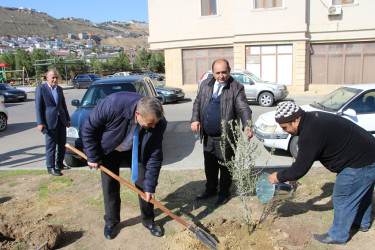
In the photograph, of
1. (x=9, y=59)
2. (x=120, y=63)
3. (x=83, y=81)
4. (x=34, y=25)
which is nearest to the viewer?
(x=83, y=81)

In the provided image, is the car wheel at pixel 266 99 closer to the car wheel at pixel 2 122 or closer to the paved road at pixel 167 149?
the paved road at pixel 167 149

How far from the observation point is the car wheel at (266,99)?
14695 millimetres

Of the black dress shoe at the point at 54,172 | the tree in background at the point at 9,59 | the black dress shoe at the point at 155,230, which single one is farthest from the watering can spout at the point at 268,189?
the tree in background at the point at 9,59

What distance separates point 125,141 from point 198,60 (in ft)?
62.2

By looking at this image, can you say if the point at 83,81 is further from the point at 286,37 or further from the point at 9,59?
the point at 286,37

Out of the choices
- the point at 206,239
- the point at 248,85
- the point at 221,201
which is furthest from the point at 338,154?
the point at 248,85

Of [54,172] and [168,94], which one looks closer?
[54,172]

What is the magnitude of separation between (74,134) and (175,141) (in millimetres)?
2882

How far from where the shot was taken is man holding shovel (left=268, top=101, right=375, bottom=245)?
2.96m

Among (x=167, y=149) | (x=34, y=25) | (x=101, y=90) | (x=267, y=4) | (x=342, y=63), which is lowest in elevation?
(x=167, y=149)

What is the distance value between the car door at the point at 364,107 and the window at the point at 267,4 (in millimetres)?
14225

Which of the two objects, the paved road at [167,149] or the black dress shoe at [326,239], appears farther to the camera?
the paved road at [167,149]

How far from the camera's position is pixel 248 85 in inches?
590

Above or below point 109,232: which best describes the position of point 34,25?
above
